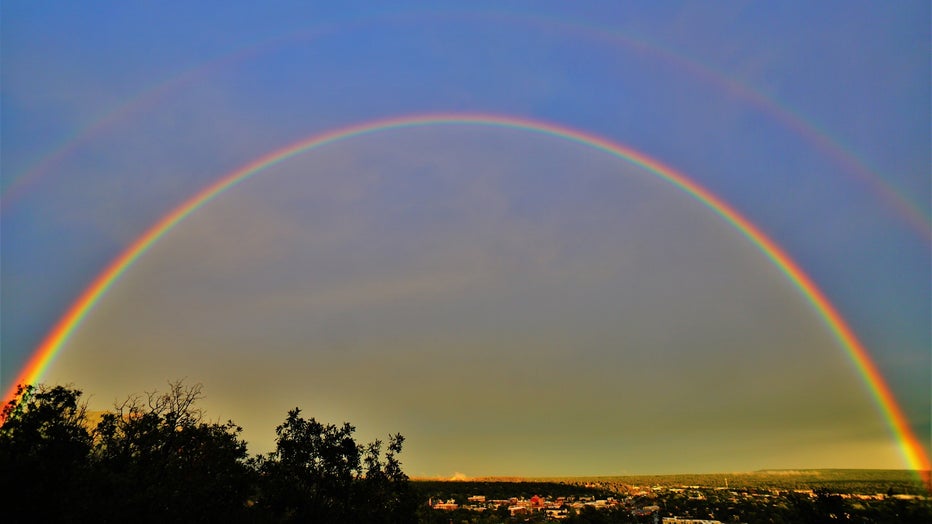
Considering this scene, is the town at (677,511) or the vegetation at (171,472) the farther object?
the town at (677,511)

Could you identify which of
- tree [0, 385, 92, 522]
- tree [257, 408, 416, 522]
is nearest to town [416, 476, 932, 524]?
tree [257, 408, 416, 522]

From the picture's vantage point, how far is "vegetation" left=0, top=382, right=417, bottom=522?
2186cm

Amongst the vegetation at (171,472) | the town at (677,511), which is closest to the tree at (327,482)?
the vegetation at (171,472)

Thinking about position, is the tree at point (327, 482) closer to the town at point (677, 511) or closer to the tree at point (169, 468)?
the tree at point (169, 468)

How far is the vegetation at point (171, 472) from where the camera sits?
71.7 ft

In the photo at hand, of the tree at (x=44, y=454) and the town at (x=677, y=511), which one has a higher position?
the tree at (x=44, y=454)

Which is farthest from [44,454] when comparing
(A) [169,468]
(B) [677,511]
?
(B) [677,511]

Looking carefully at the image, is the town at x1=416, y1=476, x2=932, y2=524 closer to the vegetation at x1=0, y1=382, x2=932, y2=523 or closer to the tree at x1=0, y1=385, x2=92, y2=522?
the vegetation at x1=0, y1=382, x2=932, y2=523

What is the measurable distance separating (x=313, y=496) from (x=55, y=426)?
41.7ft

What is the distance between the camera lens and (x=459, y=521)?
273 feet

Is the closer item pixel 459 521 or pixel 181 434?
pixel 181 434

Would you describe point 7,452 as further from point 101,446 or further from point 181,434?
point 181,434

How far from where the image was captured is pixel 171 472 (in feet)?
87.2

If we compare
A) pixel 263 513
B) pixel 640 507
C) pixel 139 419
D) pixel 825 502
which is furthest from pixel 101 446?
pixel 640 507
